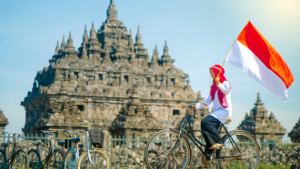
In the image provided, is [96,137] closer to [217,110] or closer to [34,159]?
[34,159]

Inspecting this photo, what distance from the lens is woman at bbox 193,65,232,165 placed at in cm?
804

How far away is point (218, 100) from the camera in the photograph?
8.26 meters

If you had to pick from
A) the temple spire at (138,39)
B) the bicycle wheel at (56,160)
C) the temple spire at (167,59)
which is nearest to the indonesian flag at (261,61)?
the bicycle wheel at (56,160)

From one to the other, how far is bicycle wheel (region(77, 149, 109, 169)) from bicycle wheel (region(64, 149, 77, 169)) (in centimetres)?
27

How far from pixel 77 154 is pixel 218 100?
11.6 feet

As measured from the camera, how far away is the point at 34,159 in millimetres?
10836

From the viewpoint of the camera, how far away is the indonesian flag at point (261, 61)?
9266mm

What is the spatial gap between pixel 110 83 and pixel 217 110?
45139 mm

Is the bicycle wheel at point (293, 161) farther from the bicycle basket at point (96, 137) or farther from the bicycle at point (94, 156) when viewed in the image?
the bicycle basket at point (96, 137)

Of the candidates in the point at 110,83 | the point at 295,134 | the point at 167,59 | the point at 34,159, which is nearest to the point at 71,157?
the point at 34,159

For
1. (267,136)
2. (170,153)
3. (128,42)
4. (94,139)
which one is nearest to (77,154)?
(94,139)

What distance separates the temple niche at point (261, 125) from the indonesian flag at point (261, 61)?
25.3 meters

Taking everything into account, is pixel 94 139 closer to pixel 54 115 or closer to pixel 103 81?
pixel 54 115

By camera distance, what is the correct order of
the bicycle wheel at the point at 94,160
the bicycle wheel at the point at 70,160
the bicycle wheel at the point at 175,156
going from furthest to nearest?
1. the bicycle wheel at the point at 70,160
2. the bicycle wheel at the point at 94,160
3. the bicycle wheel at the point at 175,156
